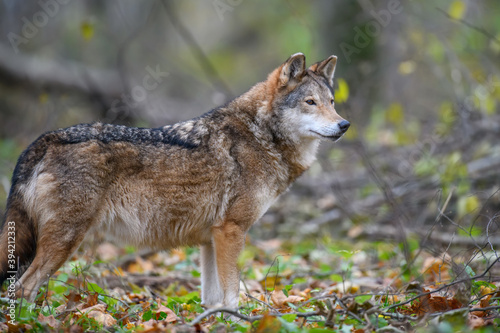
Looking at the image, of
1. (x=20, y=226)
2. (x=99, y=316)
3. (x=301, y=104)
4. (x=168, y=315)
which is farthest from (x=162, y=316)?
(x=301, y=104)

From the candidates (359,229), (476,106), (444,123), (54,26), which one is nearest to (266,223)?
(359,229)

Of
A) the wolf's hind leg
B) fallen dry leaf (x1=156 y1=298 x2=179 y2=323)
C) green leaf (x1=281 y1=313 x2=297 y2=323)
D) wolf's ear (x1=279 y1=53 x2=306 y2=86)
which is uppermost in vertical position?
wolf's ear (x1=279 y1=53 x2=306 y2=86)

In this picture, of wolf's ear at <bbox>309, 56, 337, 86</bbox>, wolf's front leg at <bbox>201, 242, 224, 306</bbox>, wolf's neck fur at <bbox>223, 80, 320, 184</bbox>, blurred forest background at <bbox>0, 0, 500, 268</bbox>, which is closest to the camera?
wolf's front leg at <bbox>201, 242, 224, 306</bbox>

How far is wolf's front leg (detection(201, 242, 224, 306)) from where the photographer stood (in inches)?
223

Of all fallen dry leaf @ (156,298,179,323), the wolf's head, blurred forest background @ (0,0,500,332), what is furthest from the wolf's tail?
the wolf's head

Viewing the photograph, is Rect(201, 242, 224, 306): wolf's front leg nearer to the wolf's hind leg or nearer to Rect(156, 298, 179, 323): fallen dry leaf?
Rect(156, 298, 179, 323): fallen dry leaf

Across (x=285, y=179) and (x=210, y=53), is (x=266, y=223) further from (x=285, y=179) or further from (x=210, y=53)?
(x=210, y=53)

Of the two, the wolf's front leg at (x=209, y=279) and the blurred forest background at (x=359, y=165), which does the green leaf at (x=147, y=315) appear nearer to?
the blurred forest background at (x=359, y=165)

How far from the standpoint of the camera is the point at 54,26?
21.2 metres

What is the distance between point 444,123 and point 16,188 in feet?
25.5

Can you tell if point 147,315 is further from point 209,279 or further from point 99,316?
point 209,279

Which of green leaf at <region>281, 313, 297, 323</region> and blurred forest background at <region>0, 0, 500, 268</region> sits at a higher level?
blurred forest background at <region>0, 0, 500, 268</region>

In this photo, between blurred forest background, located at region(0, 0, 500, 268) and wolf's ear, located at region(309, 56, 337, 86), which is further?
blurred forest background, located at region(0, 0, 500, 268)

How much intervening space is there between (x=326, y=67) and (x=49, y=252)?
13.1 ft
